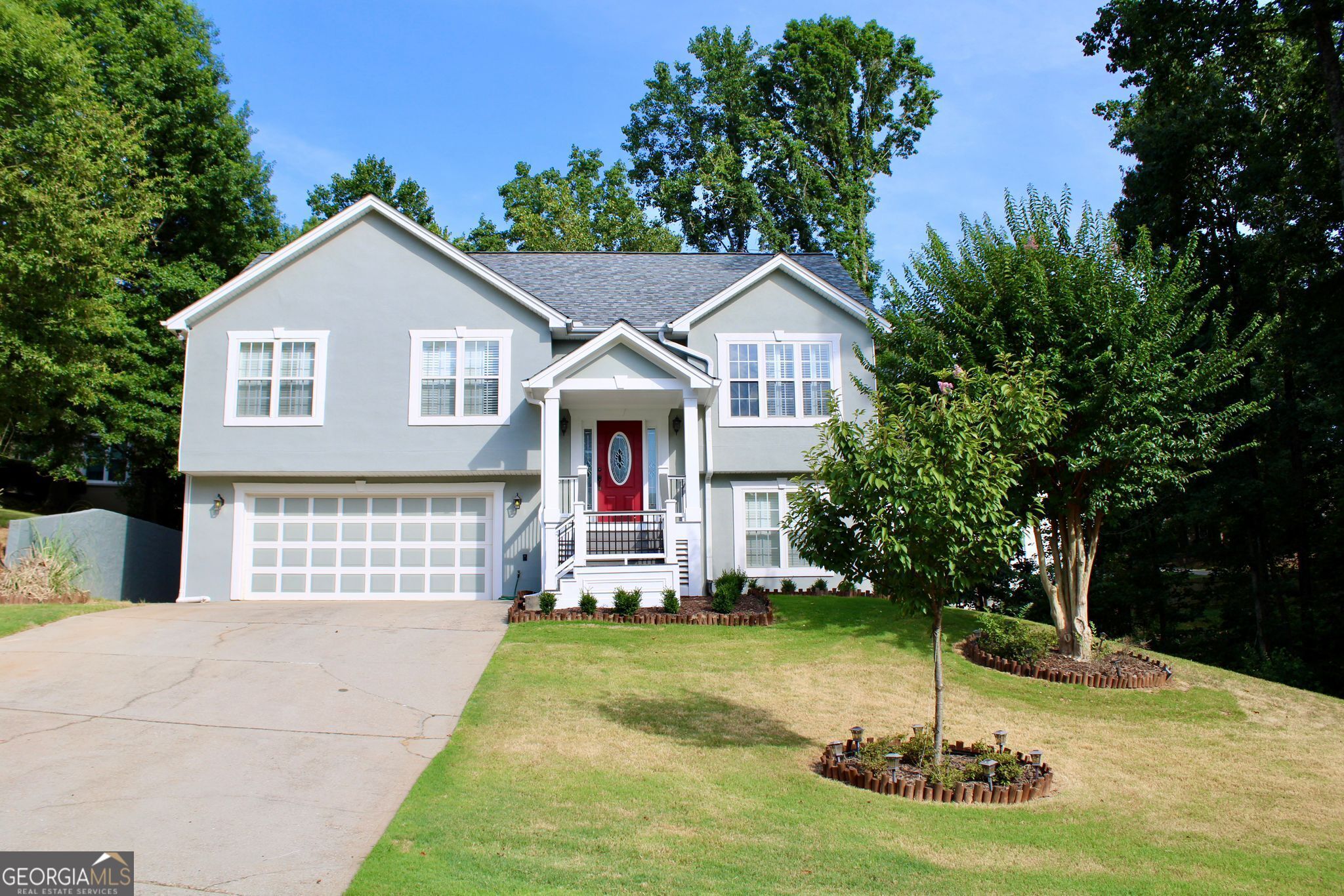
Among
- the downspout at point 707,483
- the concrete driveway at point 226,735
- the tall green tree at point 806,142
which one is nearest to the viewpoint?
the concrete driveway at point 226,735

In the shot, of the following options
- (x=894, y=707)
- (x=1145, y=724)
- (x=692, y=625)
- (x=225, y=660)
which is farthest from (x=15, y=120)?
(x=1145, y=724)

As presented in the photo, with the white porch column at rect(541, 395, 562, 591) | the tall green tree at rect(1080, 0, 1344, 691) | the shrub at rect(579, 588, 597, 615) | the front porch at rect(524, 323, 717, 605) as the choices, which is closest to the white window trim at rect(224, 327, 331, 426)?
the front porch at rect(524, 323, 717, 605)

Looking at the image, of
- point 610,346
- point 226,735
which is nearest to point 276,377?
point 610,346

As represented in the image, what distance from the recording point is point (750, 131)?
36.0m

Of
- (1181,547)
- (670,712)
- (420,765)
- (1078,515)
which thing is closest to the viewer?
(420,765)

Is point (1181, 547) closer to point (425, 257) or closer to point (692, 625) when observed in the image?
point (692, 625)

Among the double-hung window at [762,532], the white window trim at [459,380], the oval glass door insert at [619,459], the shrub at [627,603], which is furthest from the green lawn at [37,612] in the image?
the double-hung window at [762,532]

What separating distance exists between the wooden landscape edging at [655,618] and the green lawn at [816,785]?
116 cm

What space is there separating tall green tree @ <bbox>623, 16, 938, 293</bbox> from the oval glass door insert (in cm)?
1597

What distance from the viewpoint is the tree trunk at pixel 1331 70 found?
15.9 m

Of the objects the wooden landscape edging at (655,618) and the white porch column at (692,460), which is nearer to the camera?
the wooden landscape edging at (655,618)

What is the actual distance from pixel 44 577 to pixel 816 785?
14.3 metres

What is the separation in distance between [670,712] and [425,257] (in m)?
11.4

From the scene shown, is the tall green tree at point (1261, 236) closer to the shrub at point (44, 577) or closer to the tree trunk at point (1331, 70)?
the tree trunk at point (1331, 70)
